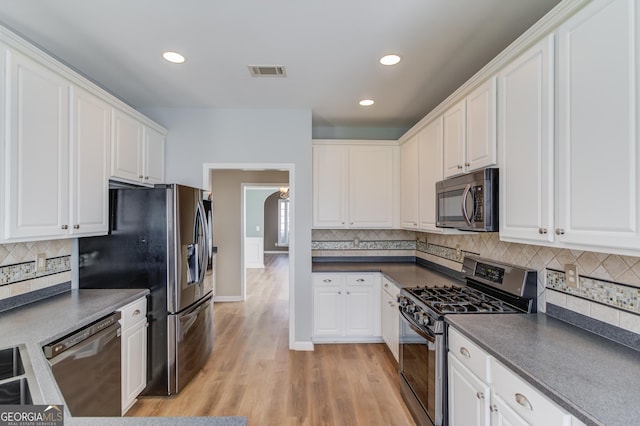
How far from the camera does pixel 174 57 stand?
236 cm

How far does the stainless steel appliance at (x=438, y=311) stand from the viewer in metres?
1.91

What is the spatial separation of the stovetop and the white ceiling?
1.77 m

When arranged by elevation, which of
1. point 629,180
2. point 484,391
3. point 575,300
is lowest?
point 484,391

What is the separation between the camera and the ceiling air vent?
8.25ft

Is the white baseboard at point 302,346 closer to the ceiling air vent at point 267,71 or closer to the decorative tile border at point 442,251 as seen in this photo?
the decorative tile border at point 442,251

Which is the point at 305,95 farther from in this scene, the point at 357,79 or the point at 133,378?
the point at 133,378

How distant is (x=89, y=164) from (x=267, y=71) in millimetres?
1510

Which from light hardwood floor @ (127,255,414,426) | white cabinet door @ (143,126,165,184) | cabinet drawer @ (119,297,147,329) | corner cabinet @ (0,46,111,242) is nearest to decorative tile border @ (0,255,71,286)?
corner cabinet @ (0,46,111,242)

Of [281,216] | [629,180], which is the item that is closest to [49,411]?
[629,180]

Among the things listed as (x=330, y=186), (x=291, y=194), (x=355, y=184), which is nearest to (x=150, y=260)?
(x=291, y=194)

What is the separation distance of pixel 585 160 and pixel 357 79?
1.88m

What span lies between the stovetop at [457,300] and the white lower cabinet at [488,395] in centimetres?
21

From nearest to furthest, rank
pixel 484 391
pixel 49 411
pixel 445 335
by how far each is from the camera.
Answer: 1. pixel 49 411
2. pixel 484 391
3. pixel 445 335

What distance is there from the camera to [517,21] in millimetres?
1945
